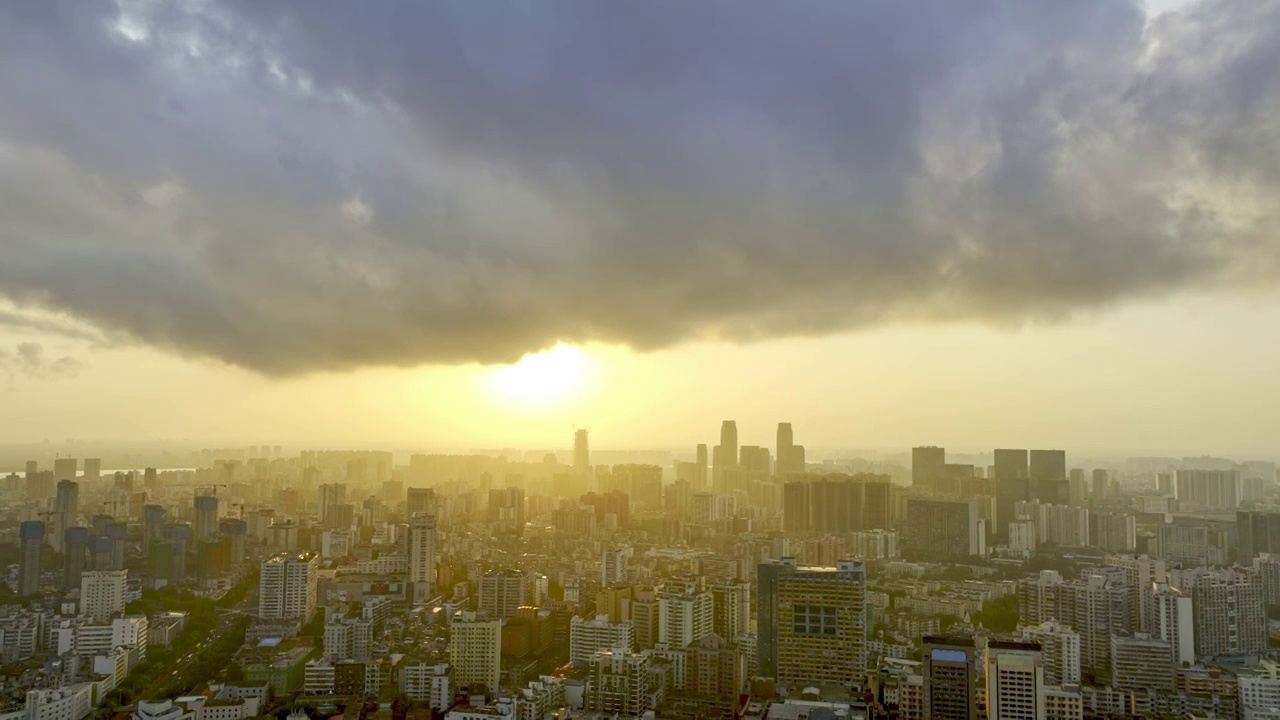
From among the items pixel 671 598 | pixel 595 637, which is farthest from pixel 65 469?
pixel 671 598

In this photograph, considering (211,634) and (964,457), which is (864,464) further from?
(211,634)

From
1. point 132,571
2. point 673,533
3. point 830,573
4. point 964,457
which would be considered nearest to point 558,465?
point 673,533

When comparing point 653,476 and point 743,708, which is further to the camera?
point 653,476

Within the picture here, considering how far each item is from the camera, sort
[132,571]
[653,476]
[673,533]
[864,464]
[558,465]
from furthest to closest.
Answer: [558,465] < [653,476] < [864,464] < [673,533] < [132,571]

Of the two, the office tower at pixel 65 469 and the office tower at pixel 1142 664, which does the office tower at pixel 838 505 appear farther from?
the office tower at pixel 65 469

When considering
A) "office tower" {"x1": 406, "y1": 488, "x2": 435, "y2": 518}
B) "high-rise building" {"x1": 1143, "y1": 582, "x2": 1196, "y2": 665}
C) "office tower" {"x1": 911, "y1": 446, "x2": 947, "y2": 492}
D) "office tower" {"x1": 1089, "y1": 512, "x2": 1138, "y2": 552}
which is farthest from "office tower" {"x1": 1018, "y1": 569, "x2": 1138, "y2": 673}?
"office tower" {"x1": 406, "y1": 488, "x2": 435, "y2": 518}
